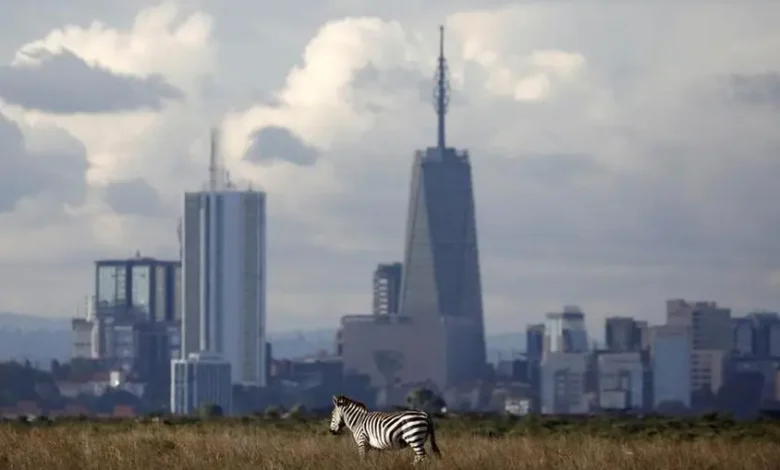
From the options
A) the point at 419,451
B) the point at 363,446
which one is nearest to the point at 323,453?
the point at 363,446

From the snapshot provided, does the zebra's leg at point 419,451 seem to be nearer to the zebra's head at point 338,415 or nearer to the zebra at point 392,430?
the zebra at point 392,430

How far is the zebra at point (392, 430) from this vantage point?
33250 mm

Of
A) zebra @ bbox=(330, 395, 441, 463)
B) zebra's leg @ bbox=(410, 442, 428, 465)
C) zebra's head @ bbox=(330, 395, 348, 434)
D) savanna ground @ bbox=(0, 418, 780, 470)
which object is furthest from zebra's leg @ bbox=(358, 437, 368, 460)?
zebra's head @ bbox=(330, 395, 348, 434)

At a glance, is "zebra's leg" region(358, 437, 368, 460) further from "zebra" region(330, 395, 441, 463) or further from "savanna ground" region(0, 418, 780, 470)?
"savanna ground" region(0, 418, 780, 470)

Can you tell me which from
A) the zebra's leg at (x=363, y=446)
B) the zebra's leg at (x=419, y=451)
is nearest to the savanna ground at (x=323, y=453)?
the zebra's leg at (x=363, y=446)

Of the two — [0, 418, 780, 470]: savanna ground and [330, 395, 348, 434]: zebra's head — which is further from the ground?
[330, 395, 348, 434]: zebra's head

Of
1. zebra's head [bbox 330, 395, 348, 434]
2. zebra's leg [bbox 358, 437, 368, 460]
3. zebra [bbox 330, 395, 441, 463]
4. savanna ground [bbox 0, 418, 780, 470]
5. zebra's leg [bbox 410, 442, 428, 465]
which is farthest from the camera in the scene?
zebra's head [bbox 330, 395, 348, 434]

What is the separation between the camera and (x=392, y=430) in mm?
33781

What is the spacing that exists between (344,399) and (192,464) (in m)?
5.05

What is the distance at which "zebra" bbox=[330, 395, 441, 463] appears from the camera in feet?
109

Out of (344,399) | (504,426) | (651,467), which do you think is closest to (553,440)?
(344,399)

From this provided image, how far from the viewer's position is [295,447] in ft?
119

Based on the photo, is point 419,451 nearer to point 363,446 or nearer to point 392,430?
point 392,430

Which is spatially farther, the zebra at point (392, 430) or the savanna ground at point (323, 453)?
the zebra at point (392, 430)
